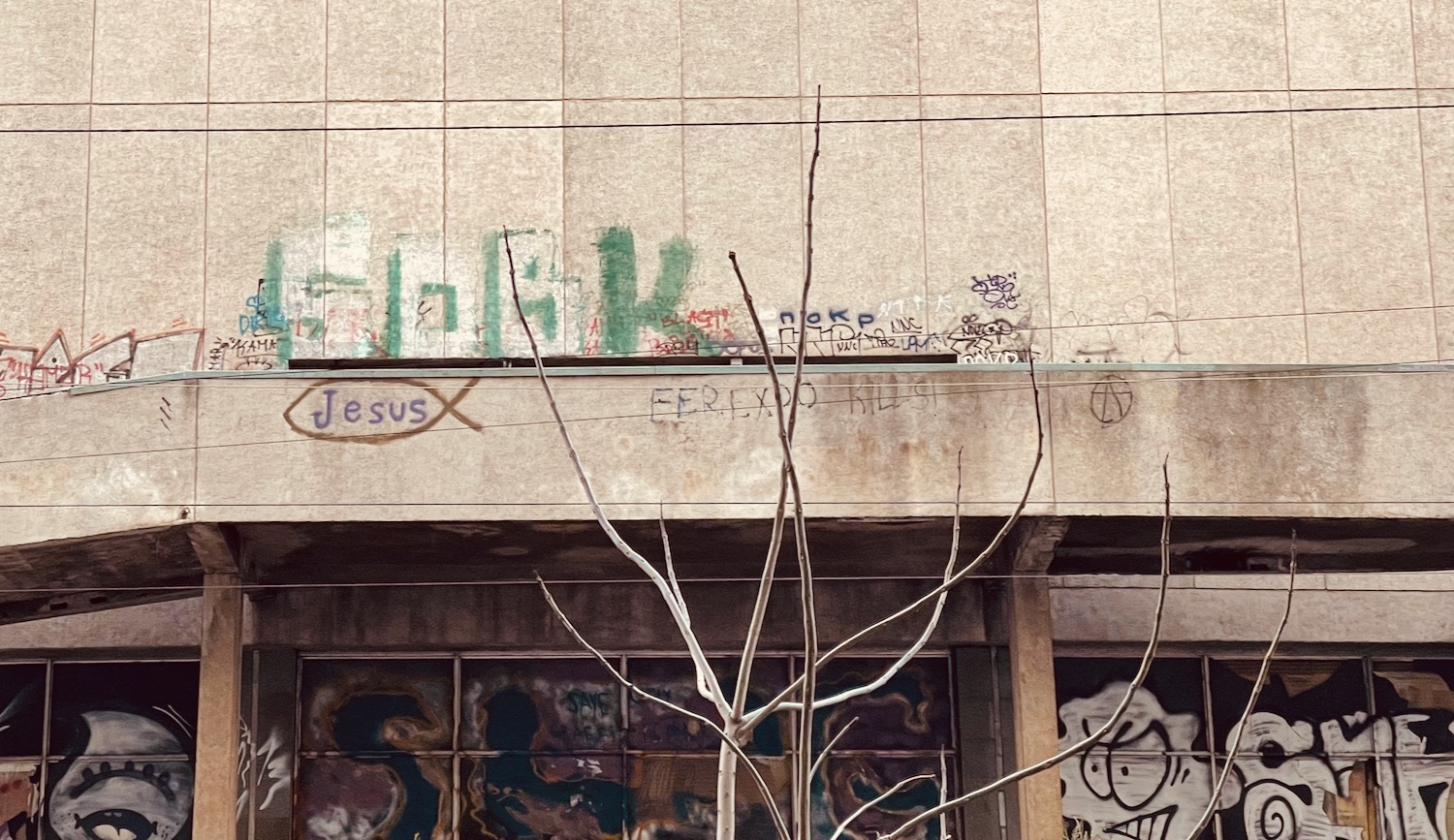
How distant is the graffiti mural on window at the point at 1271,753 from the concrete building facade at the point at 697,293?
0.15 ft

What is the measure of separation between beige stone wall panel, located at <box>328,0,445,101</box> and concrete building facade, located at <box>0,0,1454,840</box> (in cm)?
4

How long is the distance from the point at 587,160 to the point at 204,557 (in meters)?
6.53

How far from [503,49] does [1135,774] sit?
11.3 m

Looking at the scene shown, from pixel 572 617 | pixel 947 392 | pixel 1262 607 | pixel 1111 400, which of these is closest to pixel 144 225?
pixel 572 617

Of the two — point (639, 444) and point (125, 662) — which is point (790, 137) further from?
point (125, 662)

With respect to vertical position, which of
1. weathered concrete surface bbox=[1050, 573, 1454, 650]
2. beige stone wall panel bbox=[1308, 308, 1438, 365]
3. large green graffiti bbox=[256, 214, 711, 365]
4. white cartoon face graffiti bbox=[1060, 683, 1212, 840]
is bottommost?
white cartoon face graffiti bbox=[1060, 683, 1212, 840]

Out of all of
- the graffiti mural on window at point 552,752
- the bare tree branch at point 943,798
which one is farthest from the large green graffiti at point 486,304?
the bare tree branch at point 943,798

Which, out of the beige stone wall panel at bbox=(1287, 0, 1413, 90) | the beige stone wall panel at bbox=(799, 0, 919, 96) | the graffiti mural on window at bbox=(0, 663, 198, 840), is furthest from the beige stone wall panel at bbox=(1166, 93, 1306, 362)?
the graffiti mural on window at bbox=(0, 663, 198, 840)

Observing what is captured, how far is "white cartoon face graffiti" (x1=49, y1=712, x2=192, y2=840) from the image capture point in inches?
710

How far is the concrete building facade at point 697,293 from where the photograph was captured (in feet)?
59.3

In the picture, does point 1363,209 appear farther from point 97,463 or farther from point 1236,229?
point 97,463

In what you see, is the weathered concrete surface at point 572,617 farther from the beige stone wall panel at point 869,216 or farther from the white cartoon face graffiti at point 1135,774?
the beige stone wall panel at point 869,216

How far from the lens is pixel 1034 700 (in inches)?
624

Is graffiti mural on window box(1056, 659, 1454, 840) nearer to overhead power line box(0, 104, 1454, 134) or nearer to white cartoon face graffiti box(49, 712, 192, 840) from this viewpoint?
overhead power line box(0, 104, 1454, 134)
